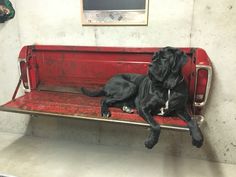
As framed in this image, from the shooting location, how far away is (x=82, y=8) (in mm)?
2498

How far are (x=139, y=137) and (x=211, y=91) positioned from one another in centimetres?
98

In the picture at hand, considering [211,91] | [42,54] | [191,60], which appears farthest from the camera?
[42,54]

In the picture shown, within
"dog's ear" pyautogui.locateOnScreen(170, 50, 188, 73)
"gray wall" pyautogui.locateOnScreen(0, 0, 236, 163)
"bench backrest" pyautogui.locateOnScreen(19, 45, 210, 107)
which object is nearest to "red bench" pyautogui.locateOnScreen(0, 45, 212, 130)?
"bench backrest" pyautogui.locateOnScreen(19, 45, 210, 107)

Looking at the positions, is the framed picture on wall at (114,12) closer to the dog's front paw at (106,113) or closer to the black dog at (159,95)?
the black dog at (159,95)

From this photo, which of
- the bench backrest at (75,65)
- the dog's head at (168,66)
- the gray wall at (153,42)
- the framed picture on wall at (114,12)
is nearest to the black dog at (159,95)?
the dog's head at (168,66)

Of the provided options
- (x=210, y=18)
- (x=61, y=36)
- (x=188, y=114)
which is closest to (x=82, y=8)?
(x=61, y=36)

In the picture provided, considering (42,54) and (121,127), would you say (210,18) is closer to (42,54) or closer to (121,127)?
(121,127)

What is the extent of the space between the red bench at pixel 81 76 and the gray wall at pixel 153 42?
17 cm

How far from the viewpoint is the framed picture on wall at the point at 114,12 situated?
7.71 feet

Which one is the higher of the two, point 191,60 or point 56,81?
point 191,60

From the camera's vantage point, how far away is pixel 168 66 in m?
1.82

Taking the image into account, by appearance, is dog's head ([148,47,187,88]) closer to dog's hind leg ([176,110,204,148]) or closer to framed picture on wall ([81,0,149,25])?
dog's hind leg ([176,110,204,148])

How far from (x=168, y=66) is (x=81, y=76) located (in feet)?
3.72

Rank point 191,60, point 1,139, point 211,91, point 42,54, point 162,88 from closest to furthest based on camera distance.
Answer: point 162,88 < point 191,60 < point 211,91 < point 42,54 < point 1,139
